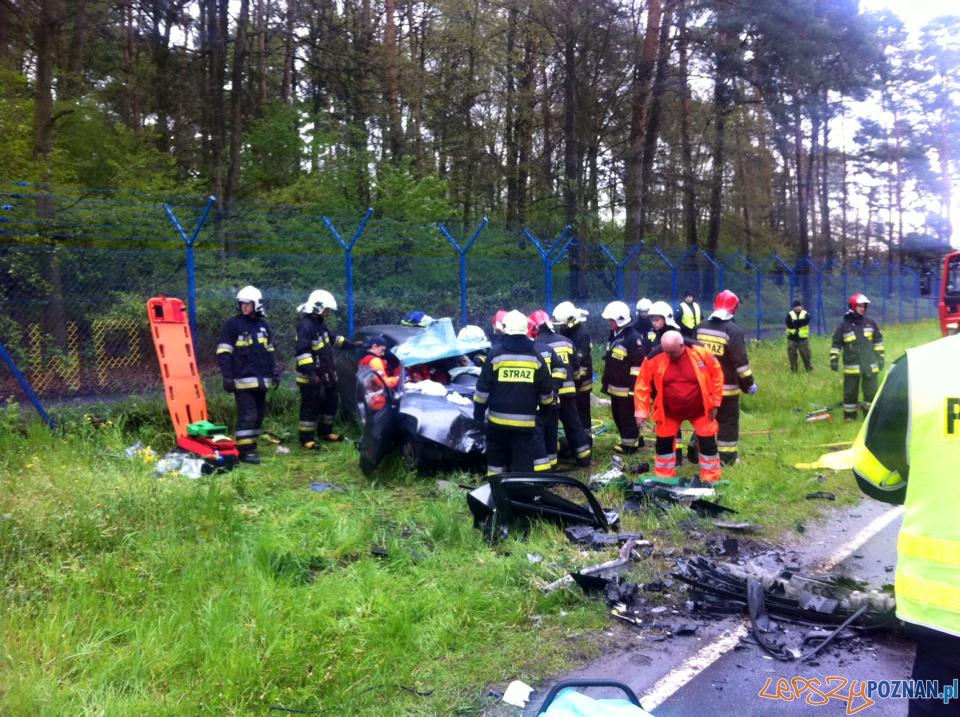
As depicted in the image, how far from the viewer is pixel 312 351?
29.1ft

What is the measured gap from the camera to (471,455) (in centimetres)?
735

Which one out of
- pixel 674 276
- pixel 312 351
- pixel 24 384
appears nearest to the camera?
pixel 24 384

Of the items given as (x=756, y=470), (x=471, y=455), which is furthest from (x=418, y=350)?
(x=756, y=470)

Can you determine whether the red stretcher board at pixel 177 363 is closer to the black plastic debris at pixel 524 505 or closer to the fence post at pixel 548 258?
the black plastic debris at pixel 524 505

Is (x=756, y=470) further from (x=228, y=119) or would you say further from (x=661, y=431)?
(x=228, y=119)

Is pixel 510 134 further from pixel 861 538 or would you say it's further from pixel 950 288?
pixel 861 538

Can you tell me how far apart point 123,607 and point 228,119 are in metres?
15.7

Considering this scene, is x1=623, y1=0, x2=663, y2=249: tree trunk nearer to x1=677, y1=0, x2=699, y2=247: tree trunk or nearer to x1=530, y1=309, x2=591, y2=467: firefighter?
x1=677, y1=0, x2=699, y2=247: tree trunk

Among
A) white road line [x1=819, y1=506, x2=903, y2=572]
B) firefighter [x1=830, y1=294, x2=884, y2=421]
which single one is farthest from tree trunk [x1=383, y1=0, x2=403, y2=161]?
white road line [x1=819, y1=506, x2=903, y2=572]

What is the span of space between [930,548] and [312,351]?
7623 mm

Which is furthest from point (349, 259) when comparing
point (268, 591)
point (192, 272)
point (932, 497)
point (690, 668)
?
point (932, 497)

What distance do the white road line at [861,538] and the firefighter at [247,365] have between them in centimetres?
549

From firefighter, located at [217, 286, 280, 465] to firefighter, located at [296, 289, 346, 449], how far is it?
0.45 meters

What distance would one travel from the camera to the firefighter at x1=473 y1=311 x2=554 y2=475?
6.54m
